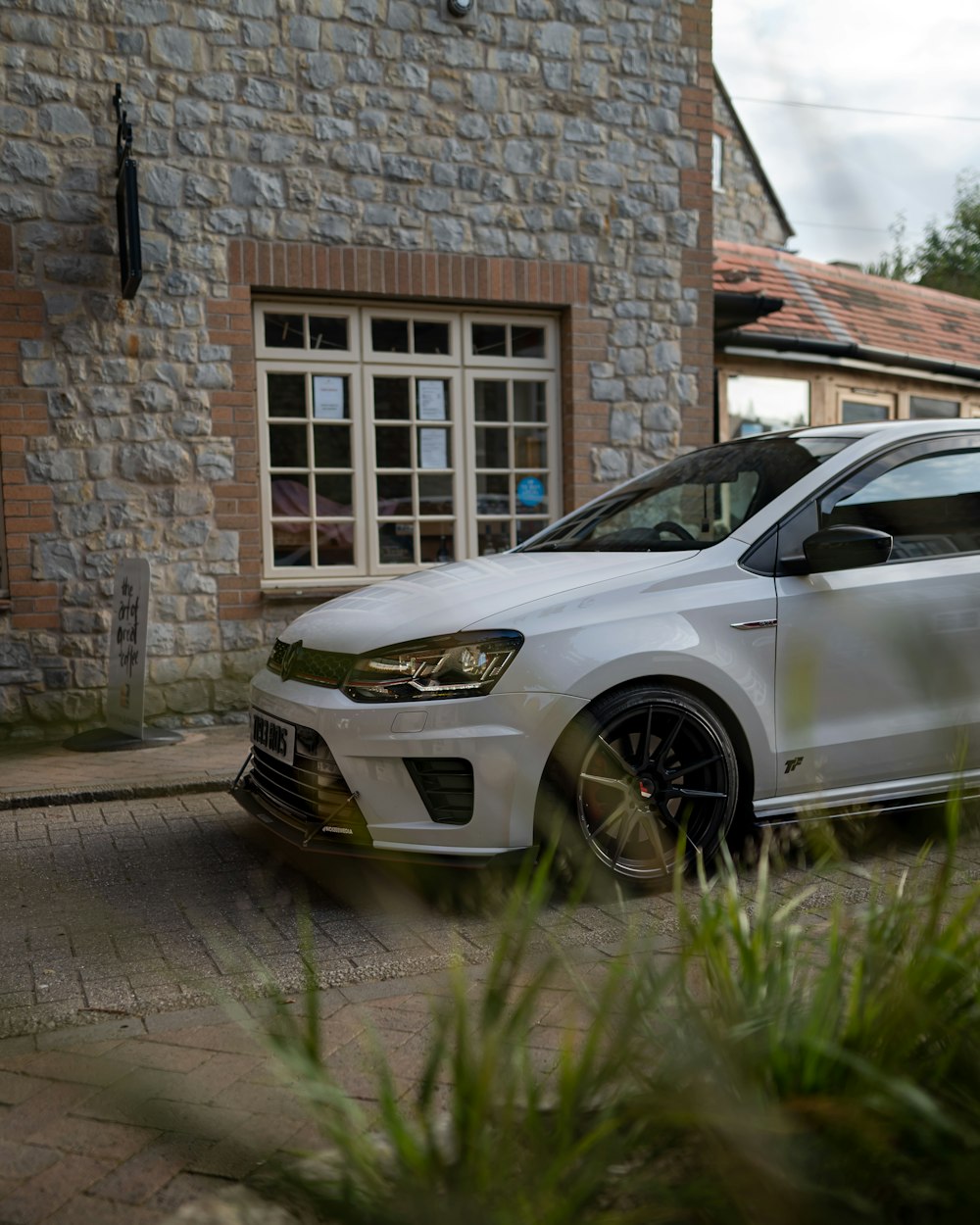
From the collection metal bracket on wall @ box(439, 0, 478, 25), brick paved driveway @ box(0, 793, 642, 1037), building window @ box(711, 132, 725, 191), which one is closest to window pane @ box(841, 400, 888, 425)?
metal bracket on wall @ box(439, 0, 478, 25)

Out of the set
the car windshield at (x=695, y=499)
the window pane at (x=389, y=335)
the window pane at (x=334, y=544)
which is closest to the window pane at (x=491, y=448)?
the window pane at (x=389, y=335)

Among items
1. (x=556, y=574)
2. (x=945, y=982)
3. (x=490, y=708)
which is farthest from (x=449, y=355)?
(x=945, y=982)

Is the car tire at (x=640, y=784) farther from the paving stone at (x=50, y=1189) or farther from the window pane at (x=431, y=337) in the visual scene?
the window pane at (x=431, y=337)

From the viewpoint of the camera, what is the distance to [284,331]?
333 inches

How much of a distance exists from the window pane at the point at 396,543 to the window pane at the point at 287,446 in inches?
29.7

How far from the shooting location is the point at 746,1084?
64.4 inches

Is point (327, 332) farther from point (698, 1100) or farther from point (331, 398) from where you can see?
point (698, 1100)

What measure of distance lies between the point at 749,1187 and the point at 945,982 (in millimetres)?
501

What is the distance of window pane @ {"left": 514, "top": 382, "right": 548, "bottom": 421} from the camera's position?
921cm

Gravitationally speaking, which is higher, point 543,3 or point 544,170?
point 543,3

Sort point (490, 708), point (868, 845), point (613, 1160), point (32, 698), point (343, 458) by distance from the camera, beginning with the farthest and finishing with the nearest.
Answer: point (343, 458) → point (32, 698) → point (868, 845) → point (490, 708) → point (613, 1160)

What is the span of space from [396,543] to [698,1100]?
7.52 metres

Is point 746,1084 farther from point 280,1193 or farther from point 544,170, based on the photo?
point 544,170

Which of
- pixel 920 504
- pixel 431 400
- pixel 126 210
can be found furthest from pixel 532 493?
pixel 920 504
